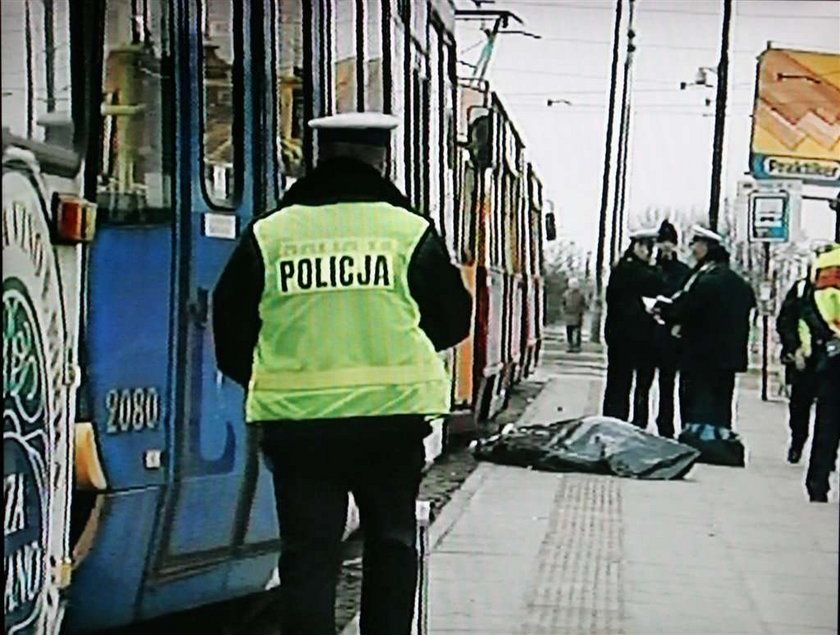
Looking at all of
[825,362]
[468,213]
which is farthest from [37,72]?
[468,213]

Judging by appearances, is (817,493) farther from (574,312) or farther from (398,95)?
(398,95)

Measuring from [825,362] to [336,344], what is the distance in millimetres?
1696

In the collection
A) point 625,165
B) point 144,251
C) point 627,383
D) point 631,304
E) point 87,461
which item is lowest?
point 87,461

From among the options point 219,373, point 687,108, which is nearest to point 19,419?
point 219,373

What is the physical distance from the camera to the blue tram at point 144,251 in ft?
15.9

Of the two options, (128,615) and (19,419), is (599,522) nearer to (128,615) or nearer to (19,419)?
(128,615)

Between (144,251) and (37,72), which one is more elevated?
(37,72)

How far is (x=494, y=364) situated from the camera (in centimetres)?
727

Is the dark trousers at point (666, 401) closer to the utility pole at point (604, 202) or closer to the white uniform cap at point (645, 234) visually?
the utility pole at point (604, 202)

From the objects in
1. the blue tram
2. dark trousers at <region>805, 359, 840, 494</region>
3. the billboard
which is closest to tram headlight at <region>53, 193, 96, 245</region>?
the blue tram

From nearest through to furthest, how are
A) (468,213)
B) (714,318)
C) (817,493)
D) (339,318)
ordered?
(339,318) < (817,493) < (714,318) < (468,213)

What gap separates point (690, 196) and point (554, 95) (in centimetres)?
44

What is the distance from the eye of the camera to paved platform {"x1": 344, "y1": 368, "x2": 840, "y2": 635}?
589cm

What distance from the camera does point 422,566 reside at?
5812 mm
